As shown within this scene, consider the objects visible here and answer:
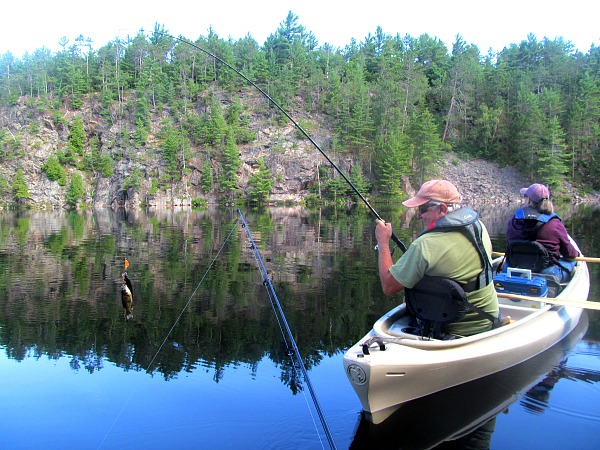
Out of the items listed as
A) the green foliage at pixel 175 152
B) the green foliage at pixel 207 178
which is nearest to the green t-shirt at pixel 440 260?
the green foliage at pixel 207 178

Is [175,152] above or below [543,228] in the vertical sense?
above

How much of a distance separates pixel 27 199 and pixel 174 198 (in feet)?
54.1

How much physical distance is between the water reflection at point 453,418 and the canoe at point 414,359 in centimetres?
10

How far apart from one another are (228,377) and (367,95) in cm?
6155

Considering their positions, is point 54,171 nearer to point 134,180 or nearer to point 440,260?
point 134,180

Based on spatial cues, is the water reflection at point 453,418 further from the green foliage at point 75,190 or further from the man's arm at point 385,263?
the green foliage at point 75,190

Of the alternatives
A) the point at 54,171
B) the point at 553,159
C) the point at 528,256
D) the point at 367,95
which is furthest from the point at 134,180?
the point at 528,256

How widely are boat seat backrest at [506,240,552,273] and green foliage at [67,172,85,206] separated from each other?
5680 cm

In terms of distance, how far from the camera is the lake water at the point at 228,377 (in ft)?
14.2

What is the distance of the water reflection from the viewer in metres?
4.16

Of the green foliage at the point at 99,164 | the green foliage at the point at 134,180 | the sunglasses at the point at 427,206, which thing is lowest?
the sunglasses at the point at 427,206

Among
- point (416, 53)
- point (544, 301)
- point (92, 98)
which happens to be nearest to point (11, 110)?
point (92, 98)

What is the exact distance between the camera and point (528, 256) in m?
7.50

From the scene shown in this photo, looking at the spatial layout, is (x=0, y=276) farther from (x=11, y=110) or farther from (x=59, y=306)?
(x=11, y=110)
